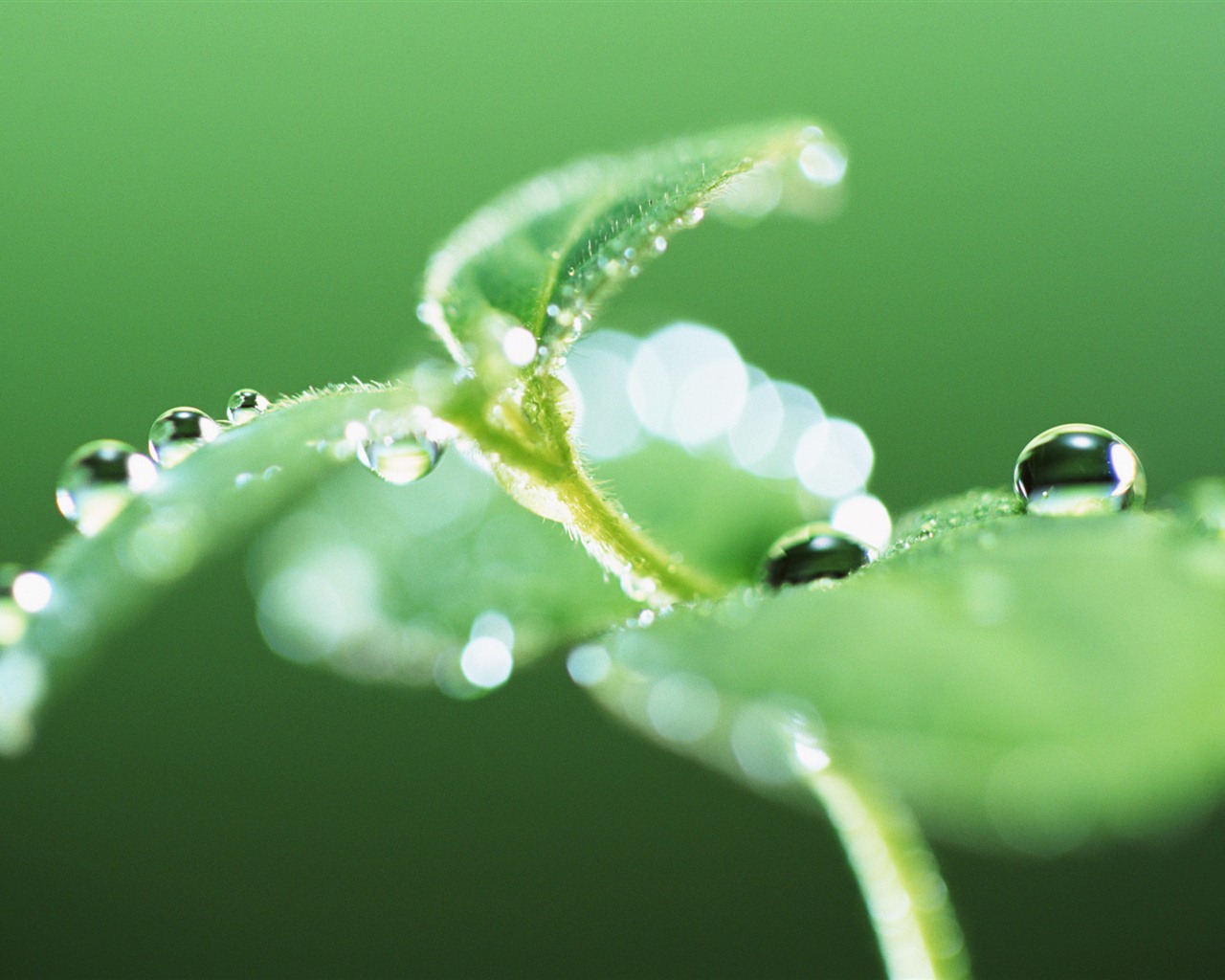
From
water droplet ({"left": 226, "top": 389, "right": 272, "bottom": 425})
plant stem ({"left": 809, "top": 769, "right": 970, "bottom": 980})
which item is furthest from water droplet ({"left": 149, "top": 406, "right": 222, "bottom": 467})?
plant stem ({"left": 809, "top": 769, "right": 970, "bottom": 980})

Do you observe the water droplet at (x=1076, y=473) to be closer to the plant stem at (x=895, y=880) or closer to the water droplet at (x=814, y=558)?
the water droplet at (x=814, y=558)

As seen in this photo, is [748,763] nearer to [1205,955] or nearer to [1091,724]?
[1091,724]

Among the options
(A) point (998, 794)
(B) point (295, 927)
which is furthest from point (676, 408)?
(B) point (295, 927)

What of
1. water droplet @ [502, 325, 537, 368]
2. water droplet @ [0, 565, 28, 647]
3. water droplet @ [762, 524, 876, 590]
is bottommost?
water droplet @ [0, 565, 28, 647]

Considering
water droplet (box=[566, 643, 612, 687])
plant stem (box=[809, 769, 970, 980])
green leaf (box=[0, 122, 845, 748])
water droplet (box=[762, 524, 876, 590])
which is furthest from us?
water droplet (box=[566, 643, 612, 687])

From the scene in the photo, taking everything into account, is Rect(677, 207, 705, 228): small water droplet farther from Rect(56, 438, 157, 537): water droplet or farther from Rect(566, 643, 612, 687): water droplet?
Rect(566, 643, 612, 687): water droplet
